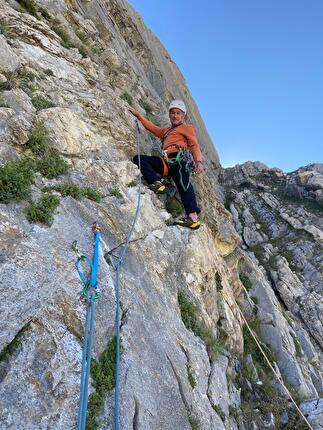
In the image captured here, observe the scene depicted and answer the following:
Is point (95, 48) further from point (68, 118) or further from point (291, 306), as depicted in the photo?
point (291, 306)

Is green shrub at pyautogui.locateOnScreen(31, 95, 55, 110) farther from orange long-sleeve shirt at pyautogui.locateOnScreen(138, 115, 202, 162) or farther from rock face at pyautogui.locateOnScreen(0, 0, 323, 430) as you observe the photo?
orange long-sleeve shirt at pyautogui.locateOnScreen(138, 115, 202, 162)

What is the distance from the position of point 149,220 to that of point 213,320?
10.1 ft

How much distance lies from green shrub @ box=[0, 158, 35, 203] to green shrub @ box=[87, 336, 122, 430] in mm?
2402

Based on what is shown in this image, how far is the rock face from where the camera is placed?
355 centimetres

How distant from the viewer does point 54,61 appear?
8602 millimetres

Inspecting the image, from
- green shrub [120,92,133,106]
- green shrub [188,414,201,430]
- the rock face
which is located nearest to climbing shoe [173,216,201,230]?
the rock face

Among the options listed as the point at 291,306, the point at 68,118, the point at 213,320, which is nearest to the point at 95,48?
the point at 68,118

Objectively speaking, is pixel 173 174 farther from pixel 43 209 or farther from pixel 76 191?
pixel 43 209

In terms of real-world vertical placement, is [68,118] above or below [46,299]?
above

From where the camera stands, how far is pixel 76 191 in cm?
573

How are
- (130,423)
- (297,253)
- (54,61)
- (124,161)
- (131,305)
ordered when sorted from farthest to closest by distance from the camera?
1. (297,253)
2. (54,61)
3. (124,161)
4. (131,305)
5. (130,423)

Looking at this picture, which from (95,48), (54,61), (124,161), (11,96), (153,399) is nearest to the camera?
(153,399)

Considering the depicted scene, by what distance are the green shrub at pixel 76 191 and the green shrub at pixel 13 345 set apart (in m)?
2.58

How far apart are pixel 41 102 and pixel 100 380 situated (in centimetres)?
558
